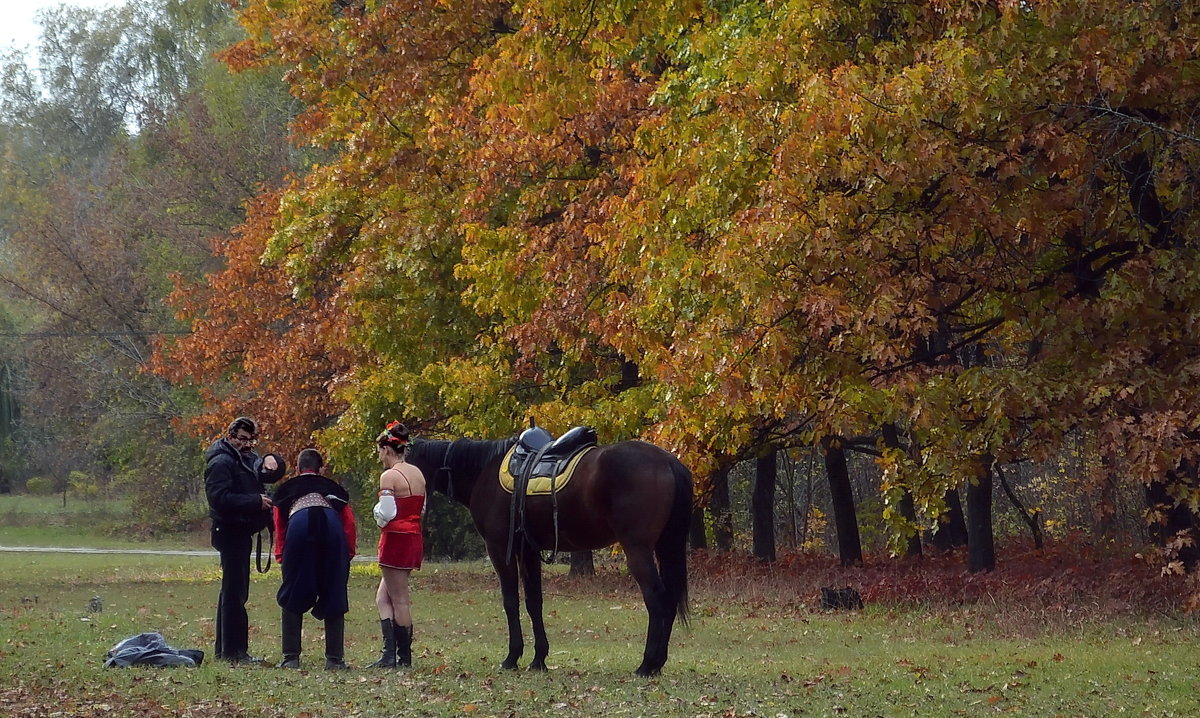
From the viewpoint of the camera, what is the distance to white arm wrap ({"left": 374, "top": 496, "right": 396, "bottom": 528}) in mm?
11430

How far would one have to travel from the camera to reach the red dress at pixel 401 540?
1163 centimetres

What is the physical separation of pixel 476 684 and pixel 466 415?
13.6 metres

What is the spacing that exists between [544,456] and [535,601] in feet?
3.87

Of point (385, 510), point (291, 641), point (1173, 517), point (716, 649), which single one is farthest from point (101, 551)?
point (385, 510)

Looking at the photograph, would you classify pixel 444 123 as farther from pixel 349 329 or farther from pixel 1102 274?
pixel 1102 274

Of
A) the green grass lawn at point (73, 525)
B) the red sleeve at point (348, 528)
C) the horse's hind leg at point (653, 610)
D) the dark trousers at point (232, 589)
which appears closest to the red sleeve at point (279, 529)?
the dark trousers at point (232, 589)

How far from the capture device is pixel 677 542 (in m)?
11.4

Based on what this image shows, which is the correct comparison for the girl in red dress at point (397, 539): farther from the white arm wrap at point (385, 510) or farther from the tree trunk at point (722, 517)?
the tree trunk at point (722, 517)

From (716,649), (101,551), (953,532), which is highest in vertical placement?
(953,532)

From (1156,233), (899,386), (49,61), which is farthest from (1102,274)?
(49,61)

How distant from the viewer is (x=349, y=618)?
2022cm

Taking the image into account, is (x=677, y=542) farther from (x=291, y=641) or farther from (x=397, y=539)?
(x=291, y=641)

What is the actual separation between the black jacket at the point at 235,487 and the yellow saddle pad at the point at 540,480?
5.83 feet

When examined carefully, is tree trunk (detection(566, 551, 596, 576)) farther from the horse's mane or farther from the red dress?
the red dress
